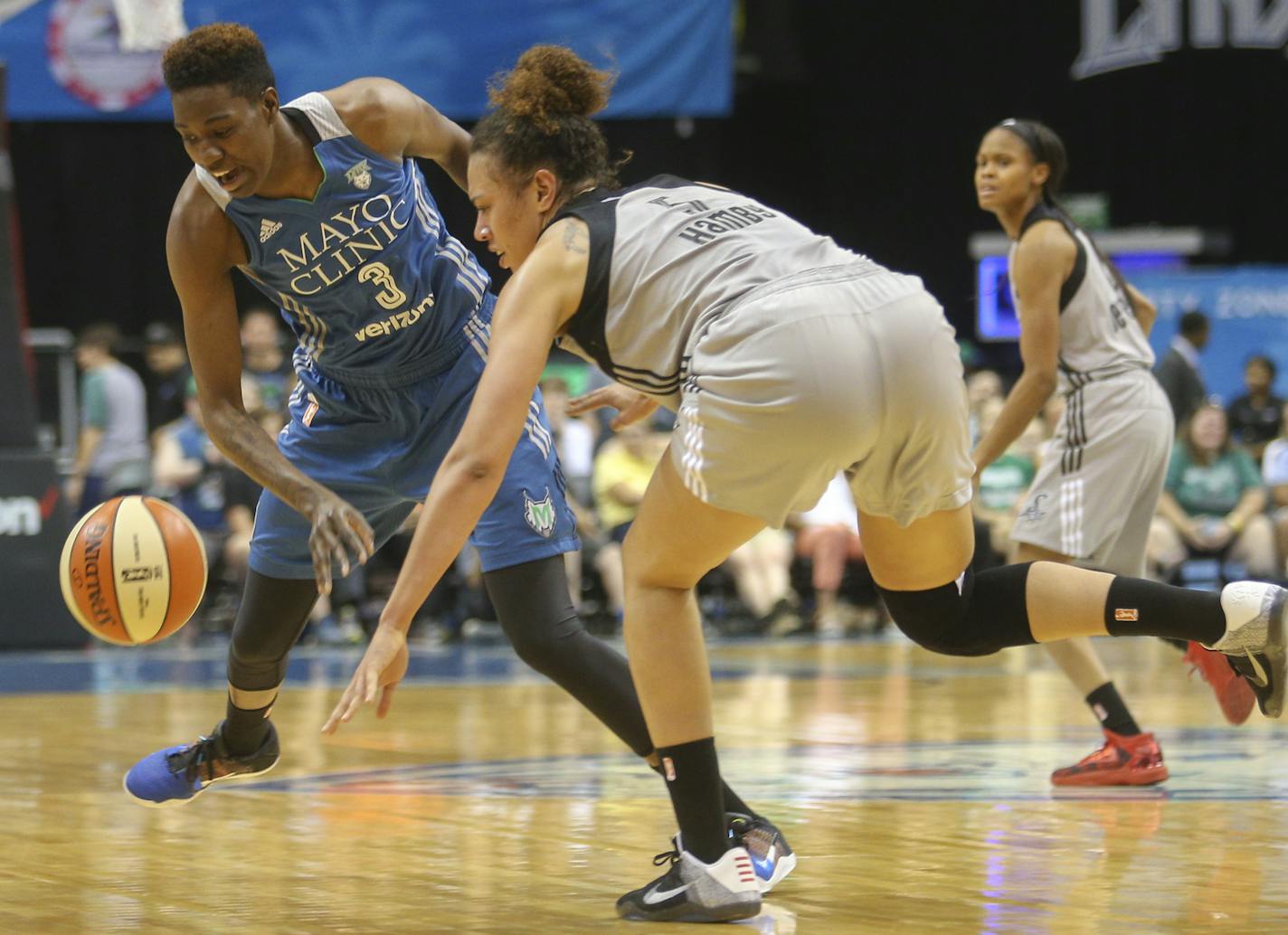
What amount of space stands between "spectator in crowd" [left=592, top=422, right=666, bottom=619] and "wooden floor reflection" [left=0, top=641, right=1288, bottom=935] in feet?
10.4

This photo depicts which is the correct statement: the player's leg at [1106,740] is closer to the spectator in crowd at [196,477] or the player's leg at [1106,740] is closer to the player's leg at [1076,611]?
the player's leg at [1076,611]

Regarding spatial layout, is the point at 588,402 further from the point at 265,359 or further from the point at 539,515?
the point at 265,359

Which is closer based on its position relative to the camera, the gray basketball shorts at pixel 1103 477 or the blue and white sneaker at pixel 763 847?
the blue and white sneaker at pixel 763 847

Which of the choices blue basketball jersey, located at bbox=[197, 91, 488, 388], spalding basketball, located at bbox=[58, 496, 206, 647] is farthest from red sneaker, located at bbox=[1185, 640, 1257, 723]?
spalding basketball, located at bbox=[58, 496, 206, 647]

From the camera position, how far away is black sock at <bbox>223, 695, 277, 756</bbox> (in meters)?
4.48

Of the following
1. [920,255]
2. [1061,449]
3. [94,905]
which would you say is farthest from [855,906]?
[920,255]

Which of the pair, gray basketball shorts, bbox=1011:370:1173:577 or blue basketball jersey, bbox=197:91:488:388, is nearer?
blue basketball jersey, bbox=197:91:488:388

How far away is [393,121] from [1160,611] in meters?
2.02

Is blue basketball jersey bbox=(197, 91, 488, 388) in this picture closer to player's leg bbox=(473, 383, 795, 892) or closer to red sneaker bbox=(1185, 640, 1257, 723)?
player's leg bbox=(473, 383, 795, 892)

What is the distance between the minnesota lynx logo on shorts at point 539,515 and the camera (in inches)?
159

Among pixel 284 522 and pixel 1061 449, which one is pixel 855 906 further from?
pixel 1061 449

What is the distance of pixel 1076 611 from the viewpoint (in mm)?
3816

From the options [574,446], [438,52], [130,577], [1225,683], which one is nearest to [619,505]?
[574,446]

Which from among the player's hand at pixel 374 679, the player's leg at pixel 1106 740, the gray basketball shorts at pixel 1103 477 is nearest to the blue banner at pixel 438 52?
the gray basketball shorts at pixel 1103 477
